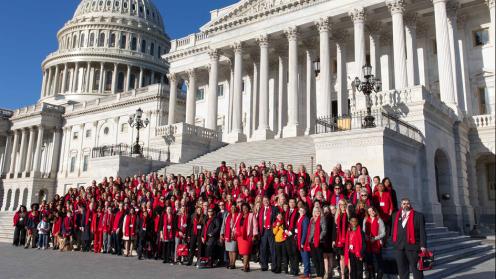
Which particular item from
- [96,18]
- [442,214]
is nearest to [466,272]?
[442,214]

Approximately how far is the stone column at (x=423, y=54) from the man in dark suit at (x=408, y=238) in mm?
27432

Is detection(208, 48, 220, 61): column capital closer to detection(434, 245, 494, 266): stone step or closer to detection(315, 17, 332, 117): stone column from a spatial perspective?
detection(315, 17, 332, 117): stone column

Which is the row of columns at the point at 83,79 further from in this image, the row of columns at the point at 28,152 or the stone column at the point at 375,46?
the stone column at the point at 375,46

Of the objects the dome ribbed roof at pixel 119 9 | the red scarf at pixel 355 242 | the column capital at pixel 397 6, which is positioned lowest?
the red scarf at pixel 355 242

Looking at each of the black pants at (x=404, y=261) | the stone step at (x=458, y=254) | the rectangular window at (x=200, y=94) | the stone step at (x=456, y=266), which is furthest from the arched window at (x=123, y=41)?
the black pants at (x=404, y=261)

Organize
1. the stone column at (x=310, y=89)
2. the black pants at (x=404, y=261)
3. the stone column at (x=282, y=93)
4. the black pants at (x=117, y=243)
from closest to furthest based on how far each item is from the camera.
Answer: the black pants at (x=404, y=261)
the black pants at (x=117, y=243)
the stone column at (x=310, y=89)
the stone column at (x=282, y=93)

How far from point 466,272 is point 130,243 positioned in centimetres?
1163

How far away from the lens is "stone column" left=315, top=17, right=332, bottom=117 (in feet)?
108

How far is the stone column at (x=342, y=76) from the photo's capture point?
33.7 metres

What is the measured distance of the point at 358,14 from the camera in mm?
32375

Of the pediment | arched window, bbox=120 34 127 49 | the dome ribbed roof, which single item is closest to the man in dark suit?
the pediment

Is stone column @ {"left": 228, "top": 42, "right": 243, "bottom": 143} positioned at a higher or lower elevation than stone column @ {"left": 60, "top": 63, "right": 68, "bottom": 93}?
lower

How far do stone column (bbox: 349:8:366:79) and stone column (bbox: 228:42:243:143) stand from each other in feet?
36.8

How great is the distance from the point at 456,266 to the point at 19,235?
19.5 metres
